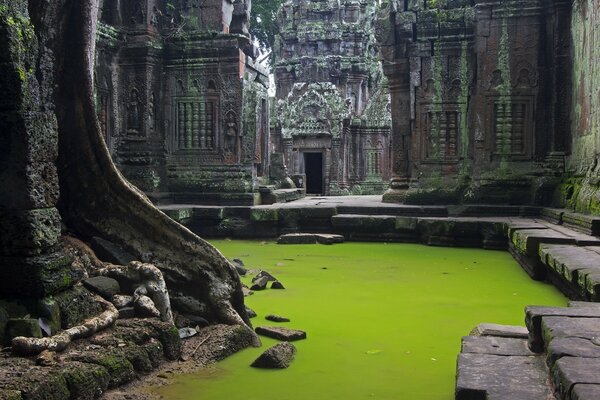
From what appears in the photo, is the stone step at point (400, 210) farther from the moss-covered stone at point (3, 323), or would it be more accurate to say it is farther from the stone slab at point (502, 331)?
the moss-covered stone at point (3, 323)

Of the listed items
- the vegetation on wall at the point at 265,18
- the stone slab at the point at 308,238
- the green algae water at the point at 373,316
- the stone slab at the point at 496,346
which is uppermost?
the vegetation on wall at the point at 265,18

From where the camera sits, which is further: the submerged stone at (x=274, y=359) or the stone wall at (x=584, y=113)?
the stone wall at (x=584, y=113)

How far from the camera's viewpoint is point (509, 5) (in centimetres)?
1030

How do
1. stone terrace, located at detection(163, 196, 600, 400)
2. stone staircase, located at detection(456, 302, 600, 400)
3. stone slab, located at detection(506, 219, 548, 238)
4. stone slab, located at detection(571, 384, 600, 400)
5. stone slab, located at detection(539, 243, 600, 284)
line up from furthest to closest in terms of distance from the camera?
stone slab, located at detection(506, 219, 548, 238) → stone slab, located at detection(539, 243, 600, 284) → stone terrace, located at detection(163, 196, 600, 400) → stone staircase, located at detection(456, 302, 600, 400) → stone slab, located at detection(571, 384, 600, 400)

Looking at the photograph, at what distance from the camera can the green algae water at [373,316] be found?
3.25 meters

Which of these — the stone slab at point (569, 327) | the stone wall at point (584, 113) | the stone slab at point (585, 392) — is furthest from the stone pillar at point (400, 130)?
the stone slab at point (585, 392)

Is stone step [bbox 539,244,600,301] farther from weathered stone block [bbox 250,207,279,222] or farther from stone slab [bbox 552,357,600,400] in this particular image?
weathered stone block [bbox 250,207,279,222]

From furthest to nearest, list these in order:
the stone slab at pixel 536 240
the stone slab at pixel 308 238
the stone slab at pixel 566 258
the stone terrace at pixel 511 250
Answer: the stone slab at pixel 308 238
the stone slab at pixel 536 240
the stone slab at pixel 566 258
the stone terrace at pixel 511 250

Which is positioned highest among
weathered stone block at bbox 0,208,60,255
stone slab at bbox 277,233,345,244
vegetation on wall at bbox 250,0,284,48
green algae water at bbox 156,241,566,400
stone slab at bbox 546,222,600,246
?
vegetation on wall at bbox 250,0,284,48

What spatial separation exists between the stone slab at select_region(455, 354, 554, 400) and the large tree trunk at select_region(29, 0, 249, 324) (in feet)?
5.33

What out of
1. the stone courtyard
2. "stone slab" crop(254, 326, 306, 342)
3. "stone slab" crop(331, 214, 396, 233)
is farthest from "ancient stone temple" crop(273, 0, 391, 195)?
"stone slab" crop(254, 326, 306, 342)

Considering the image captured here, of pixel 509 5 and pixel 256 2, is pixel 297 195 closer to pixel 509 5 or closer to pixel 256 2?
pixel 509 5

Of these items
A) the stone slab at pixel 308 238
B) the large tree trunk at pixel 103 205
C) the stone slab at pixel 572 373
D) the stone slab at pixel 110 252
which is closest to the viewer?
the stone slab at pixel 572 373

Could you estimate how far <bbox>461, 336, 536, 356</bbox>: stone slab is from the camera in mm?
3186
